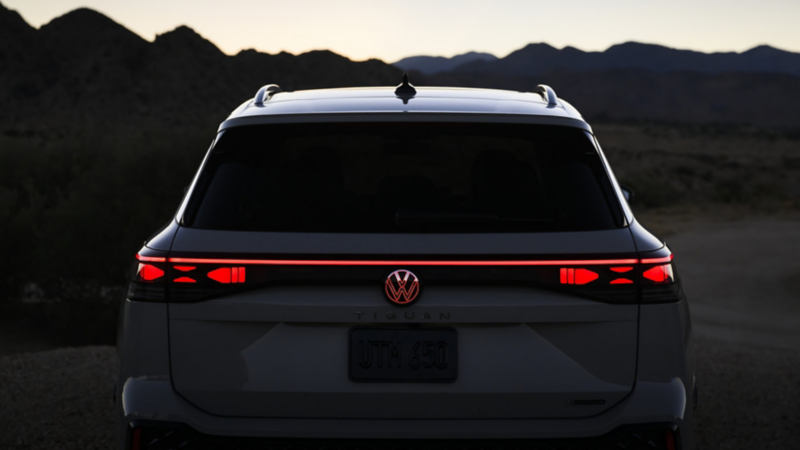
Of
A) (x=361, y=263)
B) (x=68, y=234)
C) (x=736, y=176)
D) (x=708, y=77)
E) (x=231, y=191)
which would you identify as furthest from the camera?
(x=708, y=77)

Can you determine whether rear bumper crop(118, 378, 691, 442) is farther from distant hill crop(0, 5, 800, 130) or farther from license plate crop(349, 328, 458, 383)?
distant hill crop(0, 5, 800, 130)

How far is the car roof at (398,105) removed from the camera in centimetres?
307

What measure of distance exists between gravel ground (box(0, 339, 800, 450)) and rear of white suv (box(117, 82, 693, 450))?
328 centimetres

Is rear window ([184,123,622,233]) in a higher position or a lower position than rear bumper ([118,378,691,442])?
higher

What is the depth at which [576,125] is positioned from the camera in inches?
121

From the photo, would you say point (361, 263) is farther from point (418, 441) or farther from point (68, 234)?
point (68, 234)

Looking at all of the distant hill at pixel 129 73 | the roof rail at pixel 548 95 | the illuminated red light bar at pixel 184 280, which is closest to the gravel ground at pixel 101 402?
the roof rail at pixel 548 95

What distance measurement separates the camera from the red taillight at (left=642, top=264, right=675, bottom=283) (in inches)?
107

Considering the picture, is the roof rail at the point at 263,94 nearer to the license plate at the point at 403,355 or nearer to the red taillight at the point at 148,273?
the red taillight at the point at 148,273

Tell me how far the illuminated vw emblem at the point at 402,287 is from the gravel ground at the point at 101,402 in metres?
3.68

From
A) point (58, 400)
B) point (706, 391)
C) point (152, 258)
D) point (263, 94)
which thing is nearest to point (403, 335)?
point (152, 258)

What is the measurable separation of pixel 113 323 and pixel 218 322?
12646mm

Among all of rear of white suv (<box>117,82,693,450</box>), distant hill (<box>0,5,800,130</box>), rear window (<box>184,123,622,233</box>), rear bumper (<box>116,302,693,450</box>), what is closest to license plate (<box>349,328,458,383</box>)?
rear of white suv (<box>117,82,693,450</box>)

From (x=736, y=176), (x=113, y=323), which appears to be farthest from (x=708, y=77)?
(x=113, y=323)
